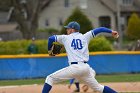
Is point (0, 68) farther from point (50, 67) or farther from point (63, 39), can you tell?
point (63, 39)

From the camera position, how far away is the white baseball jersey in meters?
9.77

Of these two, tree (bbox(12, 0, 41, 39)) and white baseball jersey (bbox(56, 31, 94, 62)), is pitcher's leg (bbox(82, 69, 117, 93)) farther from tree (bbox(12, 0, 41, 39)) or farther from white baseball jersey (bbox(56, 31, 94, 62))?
tree (bbox(12, 0, 41, 39))

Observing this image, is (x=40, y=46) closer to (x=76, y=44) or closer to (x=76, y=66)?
(x=76, y=44)

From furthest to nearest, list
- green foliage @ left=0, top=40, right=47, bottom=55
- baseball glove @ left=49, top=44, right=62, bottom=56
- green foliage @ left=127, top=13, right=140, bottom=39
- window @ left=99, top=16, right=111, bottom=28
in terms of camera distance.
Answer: window @ left=99, top=16, right=111, bottom=28, green foliage @ left=127, top=13, right=140, bottom=39, green foliage @ left=0, top=40, right=47, bottom=55, baseball glove @ left=49, top=44, right=62, bottom=56

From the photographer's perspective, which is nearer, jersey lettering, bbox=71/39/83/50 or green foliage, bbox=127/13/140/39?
jersey lettering, bbox=71/39/83/50

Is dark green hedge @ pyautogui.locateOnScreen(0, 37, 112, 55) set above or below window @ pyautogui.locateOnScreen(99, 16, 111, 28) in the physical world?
above

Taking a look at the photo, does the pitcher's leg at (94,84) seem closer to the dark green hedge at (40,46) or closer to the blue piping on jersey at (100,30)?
the blue piping on jersey at (100,30)

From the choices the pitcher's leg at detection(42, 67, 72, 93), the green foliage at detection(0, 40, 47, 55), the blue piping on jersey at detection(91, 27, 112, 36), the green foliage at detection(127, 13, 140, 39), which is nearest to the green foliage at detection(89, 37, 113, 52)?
the green foliage at detection(0, 40, 47, 55)

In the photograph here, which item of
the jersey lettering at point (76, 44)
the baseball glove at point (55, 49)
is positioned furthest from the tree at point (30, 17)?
the jersey lettering at point (76, 44)

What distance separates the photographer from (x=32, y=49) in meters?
23.7

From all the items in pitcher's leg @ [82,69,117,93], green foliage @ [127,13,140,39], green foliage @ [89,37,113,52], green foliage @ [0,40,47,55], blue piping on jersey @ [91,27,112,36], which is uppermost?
blue piping on jersey @ [91,27,112,36]

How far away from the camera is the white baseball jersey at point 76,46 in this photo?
384 inches

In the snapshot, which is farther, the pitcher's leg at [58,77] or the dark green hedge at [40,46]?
the dark green hedge at [40,46]

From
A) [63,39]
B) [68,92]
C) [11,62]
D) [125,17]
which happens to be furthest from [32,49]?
[125,17]
